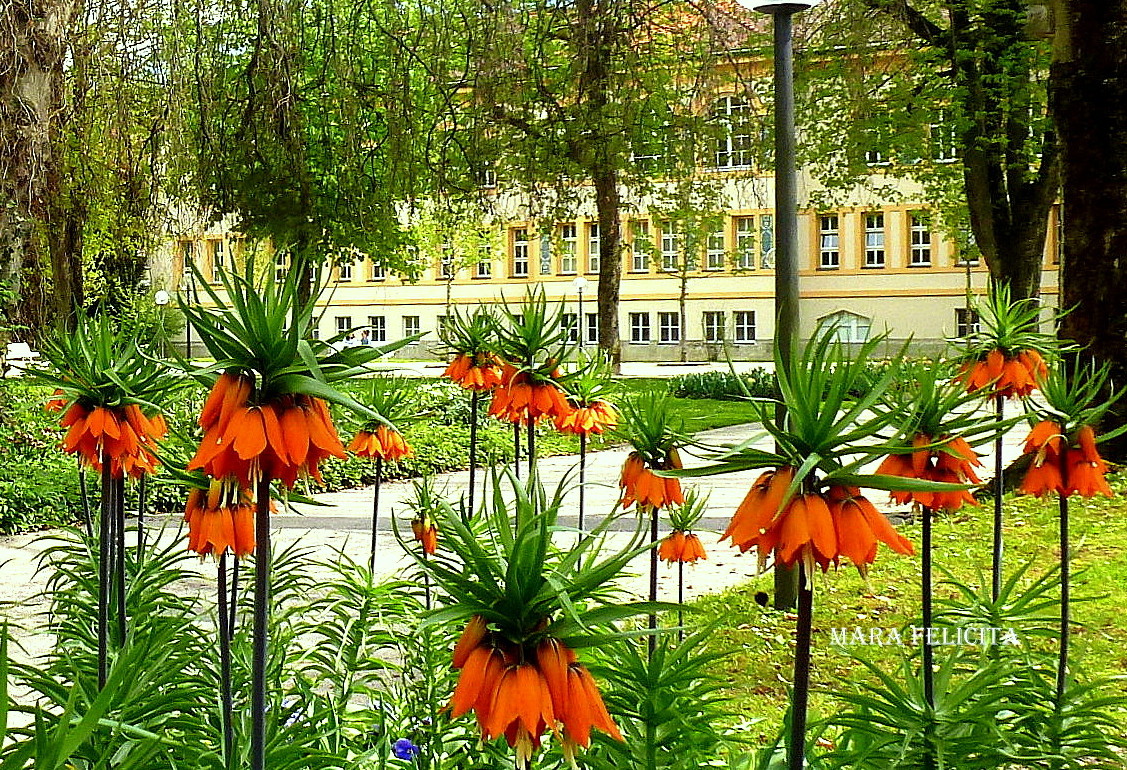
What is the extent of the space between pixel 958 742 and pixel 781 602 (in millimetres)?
3255

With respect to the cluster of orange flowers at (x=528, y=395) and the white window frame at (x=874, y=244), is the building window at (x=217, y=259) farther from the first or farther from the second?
the white window frame at (x=874, y=244)

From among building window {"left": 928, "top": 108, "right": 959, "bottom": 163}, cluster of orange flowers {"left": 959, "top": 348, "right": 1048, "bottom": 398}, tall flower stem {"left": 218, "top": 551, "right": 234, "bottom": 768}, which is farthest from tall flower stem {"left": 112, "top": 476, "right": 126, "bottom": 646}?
building window {"left": 928, "top": 108, "right": 959, "bottom": 163}

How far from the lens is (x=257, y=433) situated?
4.42 ft

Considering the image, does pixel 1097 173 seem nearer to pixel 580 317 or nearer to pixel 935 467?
pixel 935 467

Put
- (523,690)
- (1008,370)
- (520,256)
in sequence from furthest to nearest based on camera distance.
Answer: (520,256) < (1008,370) < (523,690)

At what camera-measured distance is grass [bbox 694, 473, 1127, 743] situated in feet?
13.1

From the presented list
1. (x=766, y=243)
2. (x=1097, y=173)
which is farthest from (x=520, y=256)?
(x=1097, y=173)

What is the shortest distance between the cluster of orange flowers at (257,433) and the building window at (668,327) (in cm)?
3534

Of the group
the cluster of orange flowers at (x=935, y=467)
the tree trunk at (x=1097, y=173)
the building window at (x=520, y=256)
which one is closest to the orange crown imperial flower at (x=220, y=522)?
→ the cluster of orange flowers at (x=935, y=467)

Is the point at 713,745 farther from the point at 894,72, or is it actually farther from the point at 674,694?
the point at 894,72

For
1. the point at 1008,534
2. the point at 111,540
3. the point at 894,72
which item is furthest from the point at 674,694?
the point at 894,72

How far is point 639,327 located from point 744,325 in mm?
3131

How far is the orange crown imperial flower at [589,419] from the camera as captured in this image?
316cm

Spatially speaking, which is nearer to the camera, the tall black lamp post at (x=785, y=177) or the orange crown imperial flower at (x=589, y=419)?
the orange crown imperial flower at (x=589, y=419)
